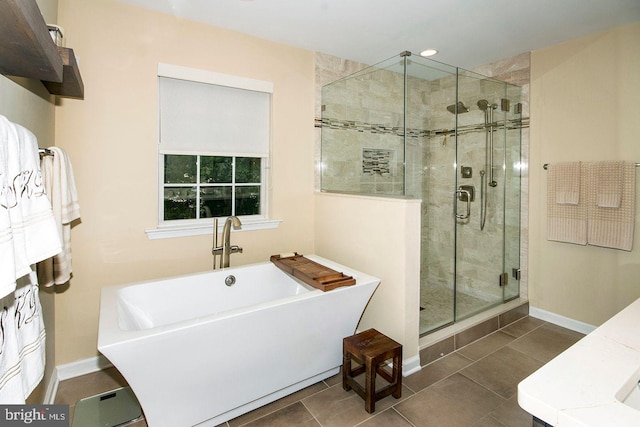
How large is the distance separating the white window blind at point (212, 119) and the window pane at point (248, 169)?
0.07 meters

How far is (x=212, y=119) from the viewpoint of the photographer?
274cm

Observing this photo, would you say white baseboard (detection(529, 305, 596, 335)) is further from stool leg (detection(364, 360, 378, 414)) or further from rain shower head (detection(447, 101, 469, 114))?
stool leg (detection(364, 360, 378, 414))

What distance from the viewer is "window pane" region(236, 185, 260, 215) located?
9.70 feet

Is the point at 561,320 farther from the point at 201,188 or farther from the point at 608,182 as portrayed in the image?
the point at 201,188

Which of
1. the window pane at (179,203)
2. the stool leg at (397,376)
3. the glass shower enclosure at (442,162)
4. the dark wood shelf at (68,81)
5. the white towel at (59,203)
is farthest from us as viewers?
the glass shower enclosure at (442,162)

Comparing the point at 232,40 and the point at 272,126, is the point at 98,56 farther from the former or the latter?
the point at 272,126

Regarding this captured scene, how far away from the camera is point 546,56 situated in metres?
3.12

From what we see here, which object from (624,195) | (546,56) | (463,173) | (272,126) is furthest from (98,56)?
(624,195)

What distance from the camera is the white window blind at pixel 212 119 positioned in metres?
2.58

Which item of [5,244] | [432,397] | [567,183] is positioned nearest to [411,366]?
[432,397]

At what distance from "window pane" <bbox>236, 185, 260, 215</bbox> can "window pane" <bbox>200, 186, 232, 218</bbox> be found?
0.09 metres

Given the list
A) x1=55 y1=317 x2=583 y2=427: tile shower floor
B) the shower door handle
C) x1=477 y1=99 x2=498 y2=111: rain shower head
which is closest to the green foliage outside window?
x1=55 y1=317 x2=583 y2=427: tile shower floor

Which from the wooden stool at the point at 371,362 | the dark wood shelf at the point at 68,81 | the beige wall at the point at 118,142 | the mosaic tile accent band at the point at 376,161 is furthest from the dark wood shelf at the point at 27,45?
the mosaic tile accent band at the point at 376,161

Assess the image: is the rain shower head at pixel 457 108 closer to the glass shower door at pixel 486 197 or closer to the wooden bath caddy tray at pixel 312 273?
the glass shower door at pixel 486 197
